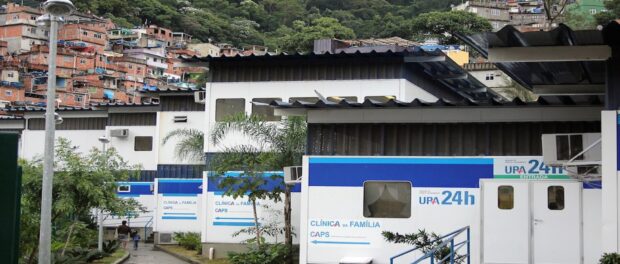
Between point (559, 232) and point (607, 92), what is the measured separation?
4012mm

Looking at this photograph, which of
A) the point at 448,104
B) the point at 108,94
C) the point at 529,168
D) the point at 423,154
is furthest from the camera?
the point at 108,94

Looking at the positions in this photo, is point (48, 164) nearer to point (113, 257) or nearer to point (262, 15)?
point (113, 257)

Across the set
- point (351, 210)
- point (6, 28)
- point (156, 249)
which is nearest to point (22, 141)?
point (156, 249)

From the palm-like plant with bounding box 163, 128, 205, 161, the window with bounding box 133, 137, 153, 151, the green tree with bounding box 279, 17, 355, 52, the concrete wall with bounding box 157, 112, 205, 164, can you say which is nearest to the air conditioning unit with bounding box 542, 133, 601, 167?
the palm-like plant with bounding box 163, 128, 205, 161

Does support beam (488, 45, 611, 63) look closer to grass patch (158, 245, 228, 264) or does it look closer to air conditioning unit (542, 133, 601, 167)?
air conditioning unit (542, 133, 601, 167)

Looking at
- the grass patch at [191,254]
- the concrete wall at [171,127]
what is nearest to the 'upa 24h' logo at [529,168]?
the grass patch at [191,254]

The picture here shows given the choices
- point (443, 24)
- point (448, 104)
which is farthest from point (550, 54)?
point (443, 24)

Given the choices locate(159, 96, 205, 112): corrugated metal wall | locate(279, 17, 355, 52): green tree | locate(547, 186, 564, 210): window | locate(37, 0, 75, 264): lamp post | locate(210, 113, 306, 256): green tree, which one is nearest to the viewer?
locate(37, 0, 75, 264): lamp post

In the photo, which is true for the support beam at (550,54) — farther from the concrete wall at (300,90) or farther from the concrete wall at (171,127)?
the concrete wall at (171,127)

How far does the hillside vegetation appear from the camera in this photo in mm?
139625

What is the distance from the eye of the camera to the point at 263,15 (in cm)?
16288

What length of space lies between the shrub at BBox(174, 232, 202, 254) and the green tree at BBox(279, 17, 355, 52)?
68.7 m

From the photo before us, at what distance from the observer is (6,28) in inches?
4365

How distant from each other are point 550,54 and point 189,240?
20.1 meters
